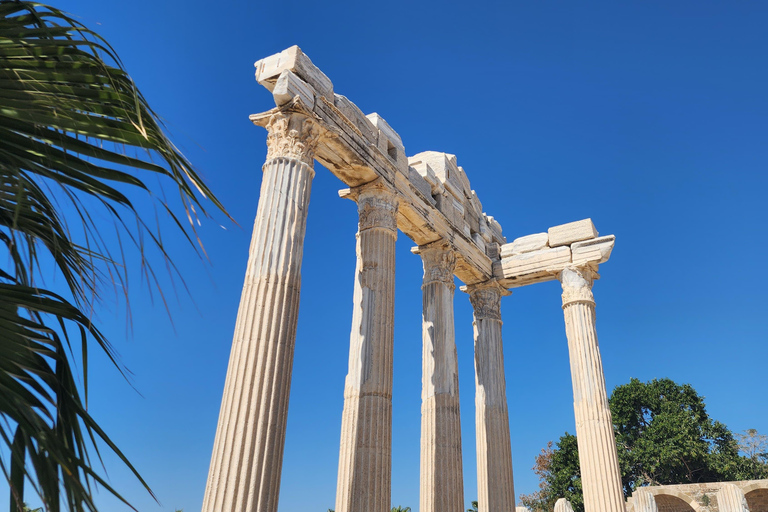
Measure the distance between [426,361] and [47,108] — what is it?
17260mm

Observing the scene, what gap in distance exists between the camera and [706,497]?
33.1m

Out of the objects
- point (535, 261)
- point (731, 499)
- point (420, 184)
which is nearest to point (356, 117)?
point (420, 184)

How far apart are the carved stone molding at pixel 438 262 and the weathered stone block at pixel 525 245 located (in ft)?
14.6

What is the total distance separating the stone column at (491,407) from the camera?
69.5 feet

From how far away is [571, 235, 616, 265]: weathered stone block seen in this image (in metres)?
22.5

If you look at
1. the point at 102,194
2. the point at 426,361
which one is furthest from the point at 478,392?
the point at 102,194

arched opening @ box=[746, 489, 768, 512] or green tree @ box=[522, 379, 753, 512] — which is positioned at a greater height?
green tree @ box=[522, 379, 753, 512]

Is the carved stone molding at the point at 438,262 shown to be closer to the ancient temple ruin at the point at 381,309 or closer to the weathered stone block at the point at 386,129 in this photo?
the ancient temple ruin at the point at 381,309

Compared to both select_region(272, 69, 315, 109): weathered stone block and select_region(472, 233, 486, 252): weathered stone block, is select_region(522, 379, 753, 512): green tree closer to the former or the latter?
select_region(472, 233, 486, 252): weathered stone block

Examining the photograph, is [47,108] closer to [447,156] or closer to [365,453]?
[365,453]

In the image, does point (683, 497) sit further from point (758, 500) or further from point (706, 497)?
point (758, 500)

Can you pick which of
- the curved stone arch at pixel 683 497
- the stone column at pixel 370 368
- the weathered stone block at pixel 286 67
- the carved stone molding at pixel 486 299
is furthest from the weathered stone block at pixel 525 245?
the curved stone arch at pixel 683 497

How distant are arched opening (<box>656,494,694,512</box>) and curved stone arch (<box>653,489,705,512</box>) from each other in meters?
1.44

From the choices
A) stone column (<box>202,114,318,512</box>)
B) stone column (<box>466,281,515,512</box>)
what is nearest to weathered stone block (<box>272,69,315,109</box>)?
stone column (<box>202,114,318,512</box>)
